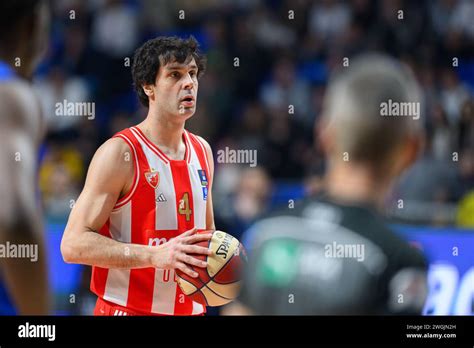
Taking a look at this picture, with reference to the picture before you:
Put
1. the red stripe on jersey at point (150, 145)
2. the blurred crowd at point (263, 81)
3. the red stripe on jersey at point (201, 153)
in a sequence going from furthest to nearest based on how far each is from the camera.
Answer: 1. the blurred crowd at point (263, 81)
2. the red stripe on jersey at point (201, 153)
3. the red stripe on jersey at point (150, 145)

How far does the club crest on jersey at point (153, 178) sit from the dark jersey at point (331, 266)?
2.20 m

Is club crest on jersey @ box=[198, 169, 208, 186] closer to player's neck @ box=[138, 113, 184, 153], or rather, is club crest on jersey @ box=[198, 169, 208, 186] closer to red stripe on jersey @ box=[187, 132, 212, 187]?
red stripe on jersey @ box=[187, 132, 212, 187]

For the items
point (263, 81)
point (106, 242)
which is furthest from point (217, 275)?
point (263, 81)

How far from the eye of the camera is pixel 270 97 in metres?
8.45

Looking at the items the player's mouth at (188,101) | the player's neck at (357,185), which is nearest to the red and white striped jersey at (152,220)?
the player's mouth at (188,101)

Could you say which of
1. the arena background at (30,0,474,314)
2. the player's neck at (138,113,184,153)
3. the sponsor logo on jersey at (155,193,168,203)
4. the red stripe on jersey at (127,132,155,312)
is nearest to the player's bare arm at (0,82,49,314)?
the red stripe on jersey at (127,132,155,312)

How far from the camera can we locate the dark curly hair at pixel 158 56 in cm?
468

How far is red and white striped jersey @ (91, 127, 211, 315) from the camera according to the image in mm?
4273

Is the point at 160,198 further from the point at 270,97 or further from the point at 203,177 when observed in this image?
the point at 270,97

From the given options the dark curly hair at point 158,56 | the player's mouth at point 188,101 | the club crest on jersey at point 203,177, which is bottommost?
the club crest on jersey at point 203,177

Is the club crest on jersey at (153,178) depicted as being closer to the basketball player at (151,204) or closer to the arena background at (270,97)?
the basketball player at (151,204)

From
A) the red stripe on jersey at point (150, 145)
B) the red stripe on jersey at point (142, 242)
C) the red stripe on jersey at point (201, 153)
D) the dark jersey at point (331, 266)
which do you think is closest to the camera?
the dark jersey at point (331, 266)

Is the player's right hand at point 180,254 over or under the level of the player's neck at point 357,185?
under
